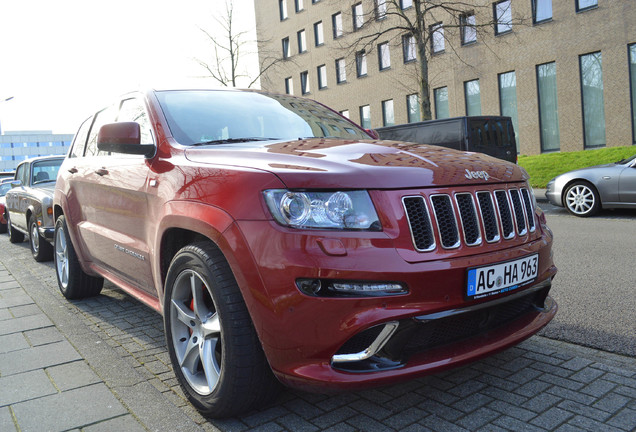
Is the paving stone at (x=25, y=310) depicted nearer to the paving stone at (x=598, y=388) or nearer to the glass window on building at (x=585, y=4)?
the paving stone at (x=598, y=388)

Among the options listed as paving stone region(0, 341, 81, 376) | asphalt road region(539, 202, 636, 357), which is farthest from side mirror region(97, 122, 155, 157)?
asphalt road region(539, 202, 636, 357)

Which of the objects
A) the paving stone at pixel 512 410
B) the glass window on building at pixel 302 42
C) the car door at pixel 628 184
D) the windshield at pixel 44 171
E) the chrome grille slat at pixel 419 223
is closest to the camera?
the chrome grille slat at pixel 419 223

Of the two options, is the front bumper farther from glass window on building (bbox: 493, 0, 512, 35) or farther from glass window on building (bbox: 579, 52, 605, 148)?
glass window on building (bbox: 493, 0, 512, 35)

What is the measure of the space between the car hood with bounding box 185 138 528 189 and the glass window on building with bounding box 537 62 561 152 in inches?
903

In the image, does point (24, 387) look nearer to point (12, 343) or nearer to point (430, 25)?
point (12, 343)

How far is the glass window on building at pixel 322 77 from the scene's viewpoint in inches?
1437

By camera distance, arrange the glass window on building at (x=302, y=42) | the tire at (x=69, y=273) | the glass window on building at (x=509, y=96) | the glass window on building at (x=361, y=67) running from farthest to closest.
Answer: the glass window on building at (x=302, y=42) → the glass window on building at (x=361, y=67) → the glass window on building at (x=509, y=96) → the tire at (x=69, y=273)

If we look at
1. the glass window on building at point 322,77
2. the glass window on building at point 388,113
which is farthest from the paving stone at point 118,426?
the glass window on building at point 322,77

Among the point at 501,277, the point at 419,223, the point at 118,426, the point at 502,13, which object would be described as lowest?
the point at 118,426

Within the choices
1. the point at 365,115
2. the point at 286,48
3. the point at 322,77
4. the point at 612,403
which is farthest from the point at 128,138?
the point at 286,48

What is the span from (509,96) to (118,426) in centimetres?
2552

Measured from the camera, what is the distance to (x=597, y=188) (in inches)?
407

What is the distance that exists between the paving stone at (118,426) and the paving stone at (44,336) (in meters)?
1.61

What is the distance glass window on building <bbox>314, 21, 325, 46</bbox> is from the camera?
36178 mm
